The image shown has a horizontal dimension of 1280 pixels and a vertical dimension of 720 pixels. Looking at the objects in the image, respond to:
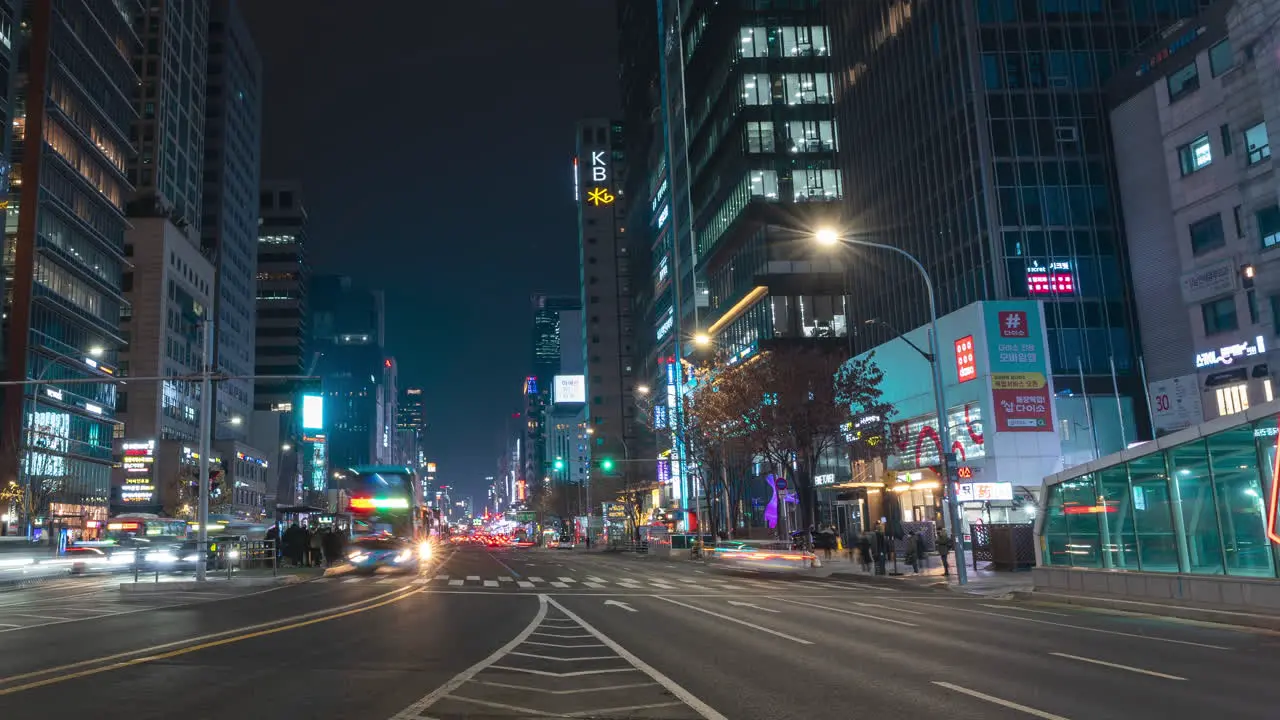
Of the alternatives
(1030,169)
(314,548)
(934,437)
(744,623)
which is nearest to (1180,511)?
(744,623)

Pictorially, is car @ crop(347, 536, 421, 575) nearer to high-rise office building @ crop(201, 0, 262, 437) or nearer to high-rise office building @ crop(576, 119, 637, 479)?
high-rise office building @ crop(201, 0, 262, 437)

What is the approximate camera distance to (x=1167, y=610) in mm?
20781

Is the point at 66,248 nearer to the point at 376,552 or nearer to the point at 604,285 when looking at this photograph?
the point at 376,552

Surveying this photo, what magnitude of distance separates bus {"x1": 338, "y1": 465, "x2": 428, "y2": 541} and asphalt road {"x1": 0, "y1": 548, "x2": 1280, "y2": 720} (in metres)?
18.9

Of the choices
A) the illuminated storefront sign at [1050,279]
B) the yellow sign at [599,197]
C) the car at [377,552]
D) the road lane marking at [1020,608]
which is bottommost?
the road lane marking at [1020,608]

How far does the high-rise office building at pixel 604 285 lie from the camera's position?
7185 inches

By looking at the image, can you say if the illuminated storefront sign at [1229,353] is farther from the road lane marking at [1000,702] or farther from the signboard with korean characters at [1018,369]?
the road lane marking at [1000,702]

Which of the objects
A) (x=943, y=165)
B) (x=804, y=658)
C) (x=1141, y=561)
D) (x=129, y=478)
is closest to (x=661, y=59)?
(x=943, y=165)

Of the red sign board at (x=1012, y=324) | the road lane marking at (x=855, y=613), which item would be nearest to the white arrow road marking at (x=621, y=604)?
the road lane marking at (x=855, y=613)

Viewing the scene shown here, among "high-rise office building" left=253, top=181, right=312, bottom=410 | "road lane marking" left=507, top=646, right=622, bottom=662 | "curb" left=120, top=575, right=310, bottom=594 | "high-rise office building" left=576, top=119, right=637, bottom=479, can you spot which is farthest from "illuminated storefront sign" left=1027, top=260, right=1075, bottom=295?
"high-rise office building" left=253, top=181, right=312, bottom=410

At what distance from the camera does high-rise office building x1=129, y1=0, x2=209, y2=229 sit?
118m

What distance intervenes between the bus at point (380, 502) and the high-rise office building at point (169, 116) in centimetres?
8388

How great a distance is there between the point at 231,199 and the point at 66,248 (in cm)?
6717

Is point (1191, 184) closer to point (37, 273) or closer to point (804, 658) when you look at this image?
point (804, 658)
